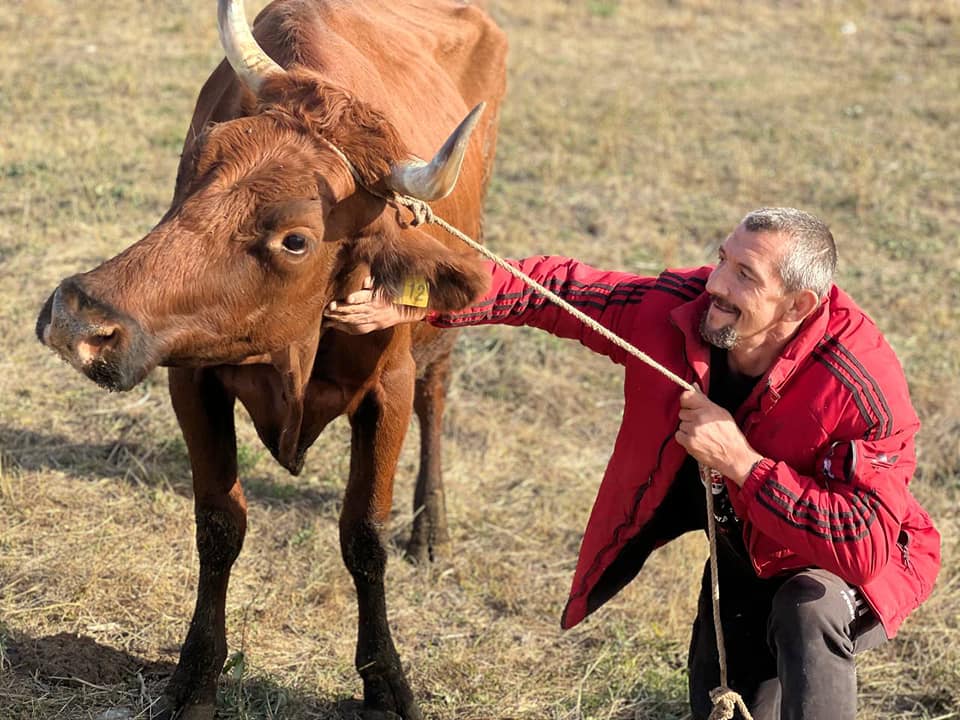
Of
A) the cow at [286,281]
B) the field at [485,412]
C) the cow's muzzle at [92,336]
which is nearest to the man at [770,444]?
the cow at [286,281]

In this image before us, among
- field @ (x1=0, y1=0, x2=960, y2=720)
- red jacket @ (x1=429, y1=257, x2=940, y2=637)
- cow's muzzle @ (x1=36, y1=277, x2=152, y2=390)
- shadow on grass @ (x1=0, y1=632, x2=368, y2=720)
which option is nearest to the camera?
cow's muzzle @ (x1=36, y1=277, x2=152, y2=390)

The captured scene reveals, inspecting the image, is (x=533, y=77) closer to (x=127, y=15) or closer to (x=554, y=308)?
(x=127, y=15)

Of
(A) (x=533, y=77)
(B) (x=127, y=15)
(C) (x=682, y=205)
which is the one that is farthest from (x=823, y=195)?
(B) (x=127, y=15)

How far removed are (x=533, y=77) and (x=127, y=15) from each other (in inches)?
165

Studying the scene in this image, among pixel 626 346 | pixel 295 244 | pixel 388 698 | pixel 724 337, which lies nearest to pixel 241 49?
pixel 295 244

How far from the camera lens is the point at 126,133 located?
923 cm

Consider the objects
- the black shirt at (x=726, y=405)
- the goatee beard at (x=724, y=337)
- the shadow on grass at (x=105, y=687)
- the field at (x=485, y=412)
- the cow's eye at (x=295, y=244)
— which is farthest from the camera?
the field at (x=485, y=412)

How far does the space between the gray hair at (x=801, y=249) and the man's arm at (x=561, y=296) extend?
0.52 metres

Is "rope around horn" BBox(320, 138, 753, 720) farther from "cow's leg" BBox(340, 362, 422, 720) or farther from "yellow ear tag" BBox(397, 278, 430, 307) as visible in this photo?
"cow's leg" BBox(340, 362, 422, 720)

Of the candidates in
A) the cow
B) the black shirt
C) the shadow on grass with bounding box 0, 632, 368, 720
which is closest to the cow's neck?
the cow

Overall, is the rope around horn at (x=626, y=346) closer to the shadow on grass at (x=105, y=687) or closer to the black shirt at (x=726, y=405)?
the black shirt at (x=726, y=405)

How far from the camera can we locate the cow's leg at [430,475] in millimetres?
5285

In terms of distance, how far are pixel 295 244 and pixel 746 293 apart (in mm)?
1255

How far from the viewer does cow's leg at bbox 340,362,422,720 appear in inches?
159
